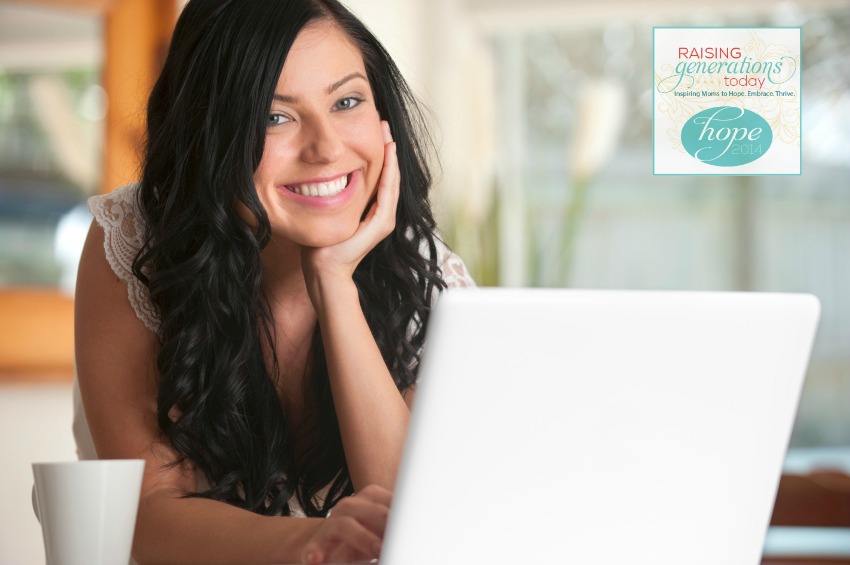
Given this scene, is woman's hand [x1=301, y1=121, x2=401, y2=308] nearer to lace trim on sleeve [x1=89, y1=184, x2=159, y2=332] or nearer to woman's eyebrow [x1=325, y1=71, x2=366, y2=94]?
woman's eyebrow [x1=325, y1=71, x2=366, y2=94]

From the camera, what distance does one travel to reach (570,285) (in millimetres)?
4480

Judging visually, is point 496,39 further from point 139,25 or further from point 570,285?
point 139,25

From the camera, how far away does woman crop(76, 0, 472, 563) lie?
4.74 ft

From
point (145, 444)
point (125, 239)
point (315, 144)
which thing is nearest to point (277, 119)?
point (315, 144)

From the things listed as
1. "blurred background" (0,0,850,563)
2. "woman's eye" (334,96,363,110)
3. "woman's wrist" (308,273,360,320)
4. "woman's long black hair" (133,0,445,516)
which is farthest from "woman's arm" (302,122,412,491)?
"blurred background" (0,0,850,563)

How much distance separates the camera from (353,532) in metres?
0.87

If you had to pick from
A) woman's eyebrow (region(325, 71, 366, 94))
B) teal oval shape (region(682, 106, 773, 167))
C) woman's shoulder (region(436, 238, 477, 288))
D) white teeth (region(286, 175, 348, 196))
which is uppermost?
woman's eyebrow (region(325, 71, 366, 94))

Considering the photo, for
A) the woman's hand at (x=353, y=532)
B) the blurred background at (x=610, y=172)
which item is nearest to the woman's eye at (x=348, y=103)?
the woman's hand at (x=353, y=532)

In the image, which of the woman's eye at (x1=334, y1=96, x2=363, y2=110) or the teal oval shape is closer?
the teal oval shape

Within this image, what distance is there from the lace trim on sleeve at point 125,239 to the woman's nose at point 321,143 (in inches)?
12.5

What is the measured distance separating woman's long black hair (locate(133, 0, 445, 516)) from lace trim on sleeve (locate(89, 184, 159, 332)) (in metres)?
0.02

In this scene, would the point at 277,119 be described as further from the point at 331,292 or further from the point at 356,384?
the point at 356,384

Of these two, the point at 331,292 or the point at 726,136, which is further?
the point at 331,292

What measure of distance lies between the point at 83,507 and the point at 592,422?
444mm
